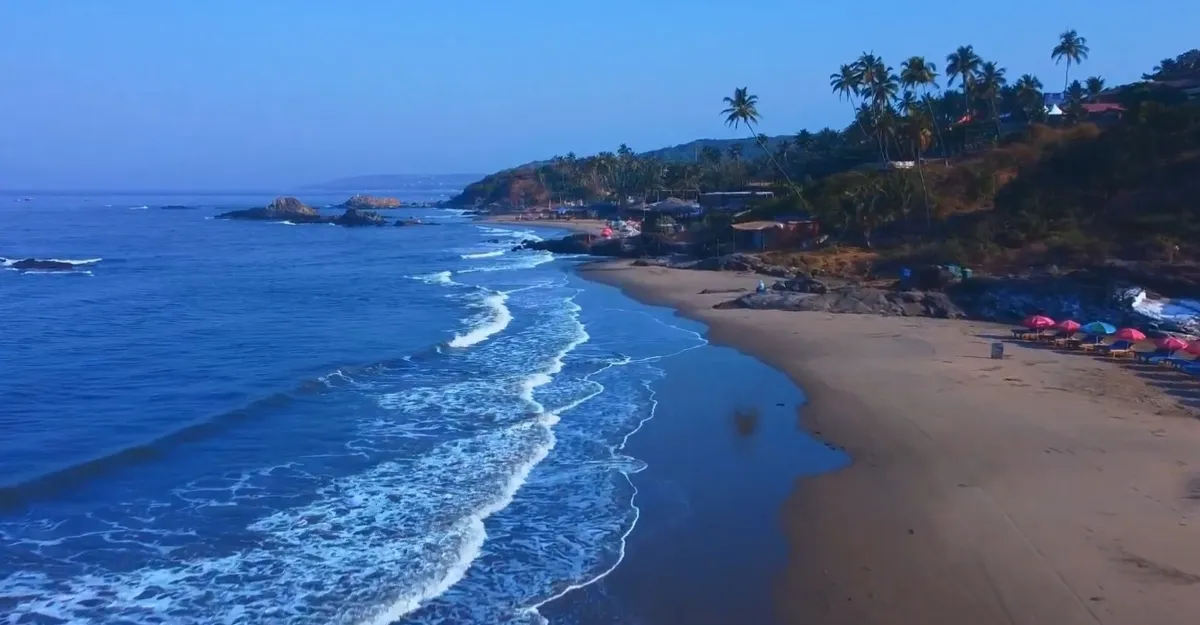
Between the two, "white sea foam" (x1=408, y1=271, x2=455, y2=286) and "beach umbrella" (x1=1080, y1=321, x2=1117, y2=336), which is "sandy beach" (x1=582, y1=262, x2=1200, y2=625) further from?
"white sea foam" (x1=408, y1=271, x2=455, y2=286)

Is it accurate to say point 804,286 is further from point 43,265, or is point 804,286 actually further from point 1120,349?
point 43,265

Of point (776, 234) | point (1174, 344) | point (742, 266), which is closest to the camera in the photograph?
point (1174, 344)

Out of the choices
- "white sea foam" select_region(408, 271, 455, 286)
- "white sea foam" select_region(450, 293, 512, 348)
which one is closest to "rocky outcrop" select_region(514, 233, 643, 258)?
"white sea foam" select_region(408, 271, 455, 286)

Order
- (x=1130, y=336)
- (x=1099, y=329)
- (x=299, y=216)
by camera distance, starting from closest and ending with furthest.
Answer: (x=1130, y=336) < (x=1099, y=329) < (x=299, y=216)

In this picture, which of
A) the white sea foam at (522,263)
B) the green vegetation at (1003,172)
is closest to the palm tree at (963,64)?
the green vegetation at (1003,172)

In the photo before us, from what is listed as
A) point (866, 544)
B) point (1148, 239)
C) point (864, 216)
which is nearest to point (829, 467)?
point (866, 544)

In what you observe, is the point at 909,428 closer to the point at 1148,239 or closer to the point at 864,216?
the point at 1148,239

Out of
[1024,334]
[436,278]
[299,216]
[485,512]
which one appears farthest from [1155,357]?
[299,216]

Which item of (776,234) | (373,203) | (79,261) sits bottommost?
(79,261)

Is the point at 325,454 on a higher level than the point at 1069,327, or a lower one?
lower
